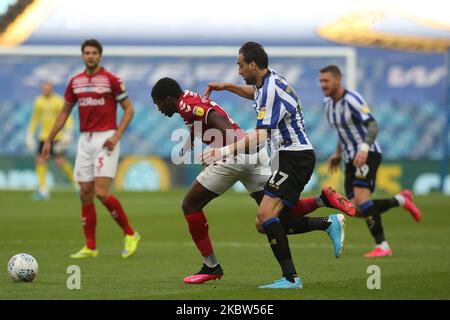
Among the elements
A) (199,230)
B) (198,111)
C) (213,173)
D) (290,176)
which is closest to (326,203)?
(290,176)

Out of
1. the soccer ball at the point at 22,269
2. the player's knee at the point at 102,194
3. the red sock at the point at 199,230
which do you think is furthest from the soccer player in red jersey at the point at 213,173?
the player's knee at the point at 102,194

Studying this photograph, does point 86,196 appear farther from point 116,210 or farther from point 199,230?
point 199,230

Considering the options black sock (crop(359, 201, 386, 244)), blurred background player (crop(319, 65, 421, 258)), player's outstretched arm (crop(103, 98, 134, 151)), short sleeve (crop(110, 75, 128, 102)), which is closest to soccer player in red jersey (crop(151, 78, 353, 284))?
player's outstretched arm (crop(103, 98, 134, 151))

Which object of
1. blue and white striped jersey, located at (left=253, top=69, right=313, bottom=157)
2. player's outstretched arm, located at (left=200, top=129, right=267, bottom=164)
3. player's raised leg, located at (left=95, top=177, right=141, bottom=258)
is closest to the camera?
player's outstretched arm, located at (left=200, top=129, right=267, bottom=164)

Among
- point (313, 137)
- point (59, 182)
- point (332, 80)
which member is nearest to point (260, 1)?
point (313, 137)

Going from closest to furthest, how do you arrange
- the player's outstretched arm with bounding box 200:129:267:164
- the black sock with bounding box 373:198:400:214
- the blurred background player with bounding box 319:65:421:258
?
the player's outstretched arm with bounding box 200:129:267:164 → the blurred background player with bounding box 319:65:421:258 → the black sock with bounding box 373:198:400:214

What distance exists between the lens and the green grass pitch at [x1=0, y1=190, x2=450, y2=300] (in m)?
9.40

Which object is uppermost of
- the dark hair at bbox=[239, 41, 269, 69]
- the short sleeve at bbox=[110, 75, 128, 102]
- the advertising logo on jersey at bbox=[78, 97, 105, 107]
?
the dark hair at bbox=[239, 41, 269, 69]

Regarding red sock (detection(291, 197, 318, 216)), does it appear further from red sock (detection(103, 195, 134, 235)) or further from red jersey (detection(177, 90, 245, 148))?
red sock (detection(103, 195, 134, 235))

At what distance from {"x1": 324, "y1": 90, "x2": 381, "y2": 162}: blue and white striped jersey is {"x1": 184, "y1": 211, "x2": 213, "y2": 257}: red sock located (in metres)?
3.84

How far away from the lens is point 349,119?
1380cm

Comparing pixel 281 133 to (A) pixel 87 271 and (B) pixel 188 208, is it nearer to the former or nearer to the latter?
(B) pixel 188 208

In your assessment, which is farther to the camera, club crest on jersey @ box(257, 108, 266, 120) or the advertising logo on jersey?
the advertising logo on jersey

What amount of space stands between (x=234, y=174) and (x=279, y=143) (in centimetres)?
62
